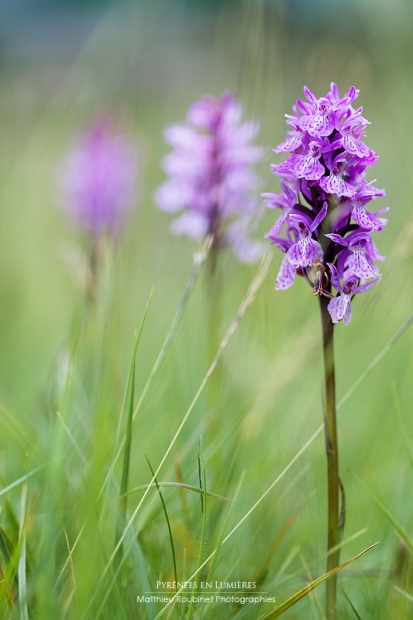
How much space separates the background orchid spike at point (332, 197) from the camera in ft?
Result: 2.73

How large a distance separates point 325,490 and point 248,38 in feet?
3.32

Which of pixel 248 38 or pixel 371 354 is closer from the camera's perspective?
pixel 248 38

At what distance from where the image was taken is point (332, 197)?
0.84 metres

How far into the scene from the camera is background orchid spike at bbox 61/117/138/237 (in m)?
2.38

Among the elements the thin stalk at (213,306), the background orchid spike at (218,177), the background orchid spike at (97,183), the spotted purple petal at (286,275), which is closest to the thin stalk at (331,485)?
the spotted purple petal at (286,275)

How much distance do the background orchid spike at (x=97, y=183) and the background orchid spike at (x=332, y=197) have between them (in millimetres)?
1535

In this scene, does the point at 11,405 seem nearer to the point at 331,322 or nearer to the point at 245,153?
the point at 245,153

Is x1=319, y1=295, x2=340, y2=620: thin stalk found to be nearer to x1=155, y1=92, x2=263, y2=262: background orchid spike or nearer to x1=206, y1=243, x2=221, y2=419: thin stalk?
x1=206, y1=243, x2=221, y2=419: thin stalk

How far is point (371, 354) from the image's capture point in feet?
5.96

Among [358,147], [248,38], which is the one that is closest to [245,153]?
[248,38]

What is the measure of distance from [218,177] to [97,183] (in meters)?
0.93

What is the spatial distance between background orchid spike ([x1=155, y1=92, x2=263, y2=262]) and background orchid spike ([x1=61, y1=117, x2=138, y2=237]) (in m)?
0.65

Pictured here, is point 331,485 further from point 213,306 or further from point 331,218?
point 213,306

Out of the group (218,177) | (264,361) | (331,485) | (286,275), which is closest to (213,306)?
(264,361)
